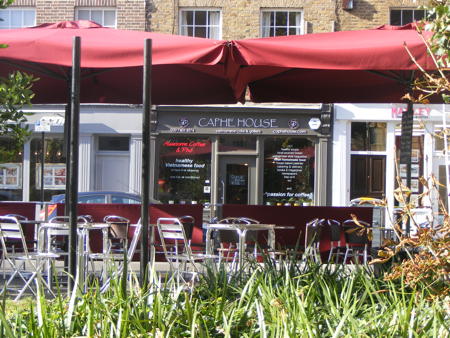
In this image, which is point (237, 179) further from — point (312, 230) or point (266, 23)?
point (312, 230)

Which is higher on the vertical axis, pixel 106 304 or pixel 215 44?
pixel 215 44

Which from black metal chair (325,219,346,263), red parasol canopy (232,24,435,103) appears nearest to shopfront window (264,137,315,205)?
black metal chair (325,219,346,263)

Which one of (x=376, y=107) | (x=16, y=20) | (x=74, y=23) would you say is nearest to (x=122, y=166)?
(x=16, y=20)

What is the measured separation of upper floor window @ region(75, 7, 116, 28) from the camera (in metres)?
19.9

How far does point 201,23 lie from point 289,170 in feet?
14.8

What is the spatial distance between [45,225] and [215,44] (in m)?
2.85

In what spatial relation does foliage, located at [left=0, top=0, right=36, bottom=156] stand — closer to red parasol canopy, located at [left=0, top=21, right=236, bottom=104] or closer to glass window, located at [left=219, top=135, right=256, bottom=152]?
red parasol canopy, located at [left=0, top=21, right=236, bottom=104]

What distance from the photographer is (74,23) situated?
846 centimetres

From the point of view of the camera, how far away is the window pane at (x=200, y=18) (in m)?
19.9

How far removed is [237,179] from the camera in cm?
2022

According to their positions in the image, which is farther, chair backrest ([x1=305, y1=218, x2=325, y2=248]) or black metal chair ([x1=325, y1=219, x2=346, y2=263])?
black metal chair ([x1=325, y1=219, x2=346, y2=263])

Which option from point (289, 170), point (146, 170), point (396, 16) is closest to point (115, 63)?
point (146, 170)

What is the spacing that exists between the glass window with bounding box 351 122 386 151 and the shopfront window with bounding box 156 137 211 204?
386 cm

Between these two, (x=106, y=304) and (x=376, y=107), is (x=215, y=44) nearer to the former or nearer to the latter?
(x=106, y=304)
